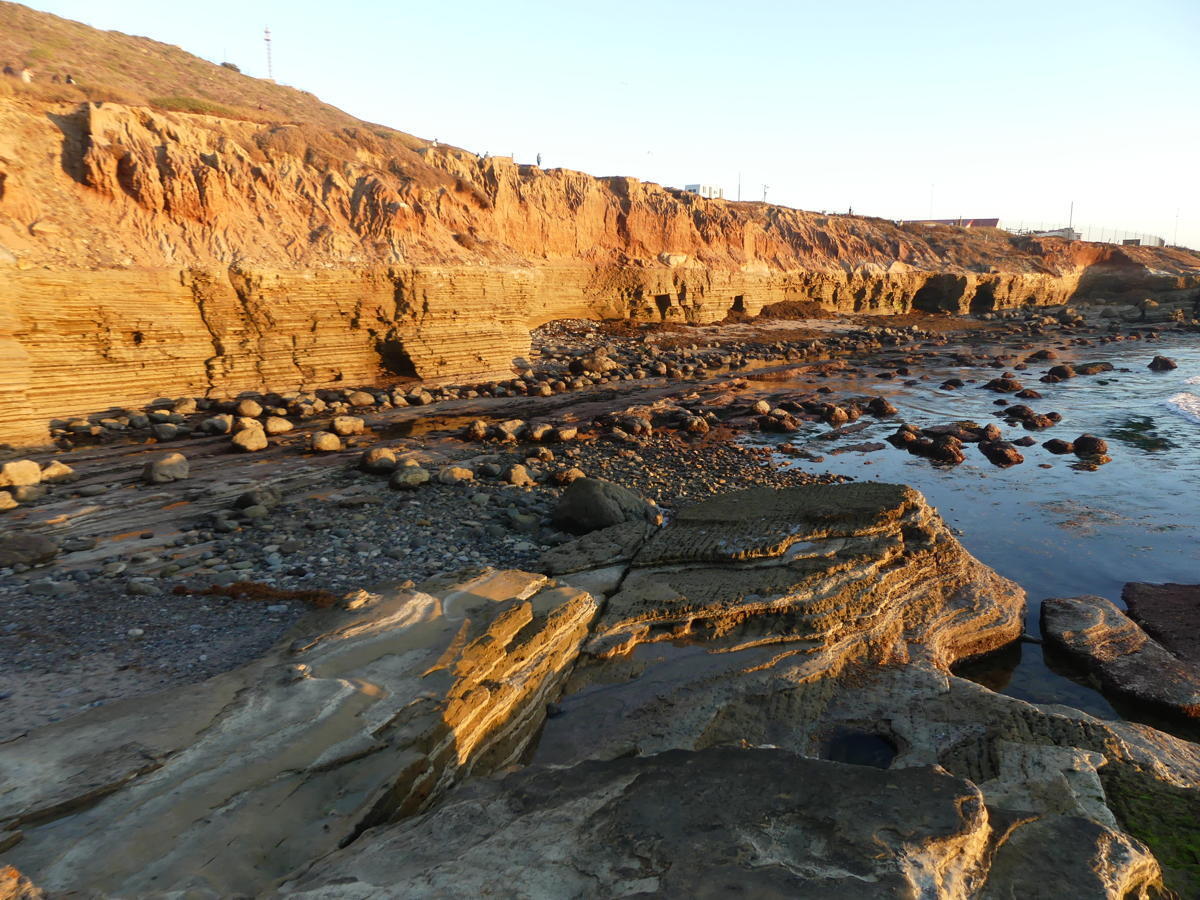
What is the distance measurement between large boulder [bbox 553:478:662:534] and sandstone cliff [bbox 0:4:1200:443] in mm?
10512

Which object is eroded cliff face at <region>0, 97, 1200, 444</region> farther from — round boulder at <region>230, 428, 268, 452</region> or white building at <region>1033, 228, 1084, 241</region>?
white building at <region>1033, 228, 1084, 241</region>

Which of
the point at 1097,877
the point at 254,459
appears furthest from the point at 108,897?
the point at 254,459

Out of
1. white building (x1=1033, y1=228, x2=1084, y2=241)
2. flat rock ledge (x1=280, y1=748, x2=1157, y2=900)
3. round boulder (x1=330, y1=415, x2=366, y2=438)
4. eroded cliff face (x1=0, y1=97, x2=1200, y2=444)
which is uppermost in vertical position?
white building (x1=1033, y1=228, x2=1084, y2=241)

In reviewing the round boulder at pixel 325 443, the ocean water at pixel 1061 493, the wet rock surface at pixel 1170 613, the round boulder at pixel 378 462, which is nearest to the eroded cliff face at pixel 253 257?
the round boulder at pixel 325 443

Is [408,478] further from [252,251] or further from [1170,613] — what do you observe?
[1170,613]

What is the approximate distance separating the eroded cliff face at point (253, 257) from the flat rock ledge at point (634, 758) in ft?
37.2

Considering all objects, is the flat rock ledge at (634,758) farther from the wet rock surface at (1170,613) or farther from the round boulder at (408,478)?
the round boulder at (408,478)

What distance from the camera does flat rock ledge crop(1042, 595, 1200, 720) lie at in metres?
5.52

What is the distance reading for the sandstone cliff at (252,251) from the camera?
1257cm

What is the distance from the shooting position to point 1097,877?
105 inches

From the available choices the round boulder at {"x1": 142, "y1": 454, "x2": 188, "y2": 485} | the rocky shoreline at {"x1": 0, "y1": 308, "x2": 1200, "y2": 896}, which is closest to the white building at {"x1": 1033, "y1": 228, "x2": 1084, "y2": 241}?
the rocky shoreline at {"x1": 0, "y1": 308, "x2": 1200, "y2": 896}

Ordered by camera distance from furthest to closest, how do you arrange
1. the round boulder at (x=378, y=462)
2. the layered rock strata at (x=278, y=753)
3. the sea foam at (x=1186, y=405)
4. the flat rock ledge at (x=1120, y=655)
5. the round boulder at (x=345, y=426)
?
the sea foam at (x=1186, y=405) < the round boulder at (x=345, y=426) < the round boulder at (x=378, y=462) < the flat rock ledge at (x=1120, y=655) < the layered rock strata at (x=278, y=753)

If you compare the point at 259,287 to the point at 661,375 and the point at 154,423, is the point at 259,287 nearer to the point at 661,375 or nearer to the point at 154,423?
the point at 154,423

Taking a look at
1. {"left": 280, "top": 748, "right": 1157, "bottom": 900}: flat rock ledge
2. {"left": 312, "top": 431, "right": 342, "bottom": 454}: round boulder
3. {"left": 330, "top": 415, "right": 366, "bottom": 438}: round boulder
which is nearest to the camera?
{"left": 280, "top": 748, "right": 1157, "bottom": 900}: flat rock ledge
